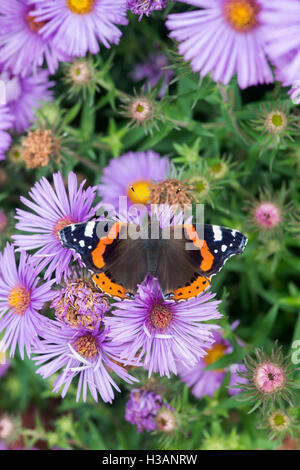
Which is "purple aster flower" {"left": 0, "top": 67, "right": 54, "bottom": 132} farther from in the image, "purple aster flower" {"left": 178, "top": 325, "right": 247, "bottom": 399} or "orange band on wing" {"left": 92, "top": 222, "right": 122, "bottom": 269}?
"purple aster flower" {"left": 178, "top": 325, "right": 247, "bottom": 399}

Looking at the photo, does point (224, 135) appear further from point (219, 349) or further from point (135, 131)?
point (219, 349)

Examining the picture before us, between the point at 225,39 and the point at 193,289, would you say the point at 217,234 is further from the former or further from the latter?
the point at 225,39

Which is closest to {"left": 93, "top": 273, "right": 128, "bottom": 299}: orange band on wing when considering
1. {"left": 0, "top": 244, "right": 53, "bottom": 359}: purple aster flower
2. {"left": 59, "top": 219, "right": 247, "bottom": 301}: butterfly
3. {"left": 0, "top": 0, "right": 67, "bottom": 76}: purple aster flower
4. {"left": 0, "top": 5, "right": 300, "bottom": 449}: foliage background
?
{"left": 59, "top": 219, "right": 247, "bottom": 301}: butterfly

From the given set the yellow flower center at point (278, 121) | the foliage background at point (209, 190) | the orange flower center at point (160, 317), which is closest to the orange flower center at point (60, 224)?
the foliage background at point (209, 190)

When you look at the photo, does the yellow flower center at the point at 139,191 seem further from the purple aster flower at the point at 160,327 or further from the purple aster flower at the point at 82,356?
the purple aster flower at the point at 82,356

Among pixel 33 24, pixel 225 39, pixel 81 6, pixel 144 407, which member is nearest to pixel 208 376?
pixel 144 407

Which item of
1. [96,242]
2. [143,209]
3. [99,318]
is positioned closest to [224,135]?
[143,209]
